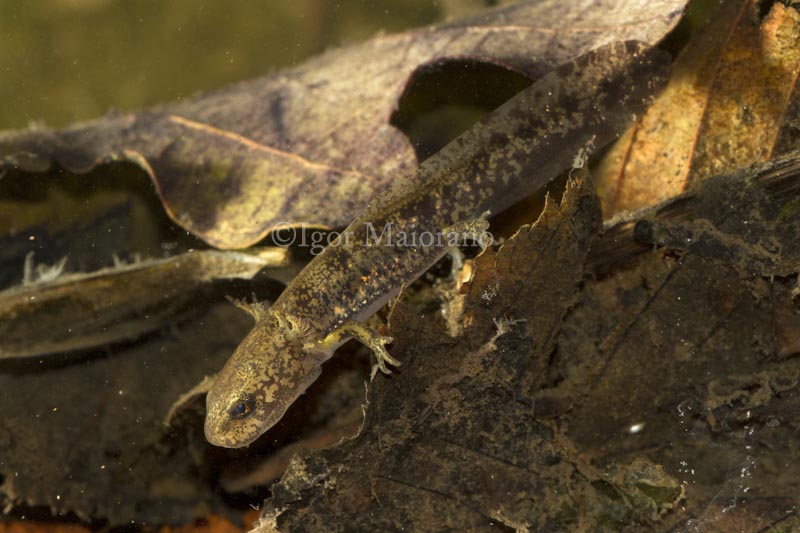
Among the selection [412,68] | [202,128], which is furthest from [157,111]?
[412,68]

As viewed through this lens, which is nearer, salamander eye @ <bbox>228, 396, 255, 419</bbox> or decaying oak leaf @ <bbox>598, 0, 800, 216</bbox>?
decaying oak leaf @ <bbox>598, 0, 800, 216</bbox>

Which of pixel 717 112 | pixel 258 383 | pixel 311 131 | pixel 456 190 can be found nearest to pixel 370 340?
pixel 258 383

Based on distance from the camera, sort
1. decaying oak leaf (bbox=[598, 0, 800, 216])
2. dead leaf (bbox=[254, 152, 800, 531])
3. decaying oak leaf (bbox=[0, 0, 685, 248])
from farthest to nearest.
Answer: decaying oak leaf (bbox=[0, 0, 685, 248])
decaying oak leaf (bbox=[598, 0, 800, 216])
dead leaf (bbox=[254, 152, 800, 531])

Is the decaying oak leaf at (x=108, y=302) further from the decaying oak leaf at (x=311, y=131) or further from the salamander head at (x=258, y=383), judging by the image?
the salamander head at (x=258, y=383)

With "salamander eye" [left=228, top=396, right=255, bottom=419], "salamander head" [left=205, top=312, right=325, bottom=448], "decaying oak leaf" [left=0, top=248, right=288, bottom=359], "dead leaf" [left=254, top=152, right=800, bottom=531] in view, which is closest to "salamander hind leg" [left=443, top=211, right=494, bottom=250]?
"dead leaf" [left=254, top=152, right=800, bottom=531]

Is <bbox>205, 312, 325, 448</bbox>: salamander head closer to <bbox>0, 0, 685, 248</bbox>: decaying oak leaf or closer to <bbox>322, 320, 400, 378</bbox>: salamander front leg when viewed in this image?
<bbox>322, 320, 400, 378</bbox>: salamander front leg

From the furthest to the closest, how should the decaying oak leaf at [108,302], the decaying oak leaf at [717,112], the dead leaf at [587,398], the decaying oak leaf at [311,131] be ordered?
the decaying oak leaf at [108,302] < the decaying oak leaf at [311,131] < the decaying oak leaf at [717,112] < the dead leaf at [587,398]

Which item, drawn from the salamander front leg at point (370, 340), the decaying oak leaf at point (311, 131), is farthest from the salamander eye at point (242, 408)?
the decaying oak leaf at point (311, 131)
